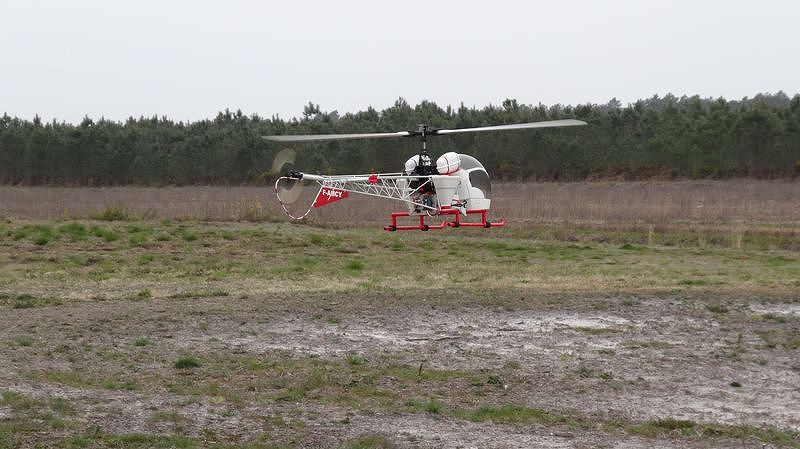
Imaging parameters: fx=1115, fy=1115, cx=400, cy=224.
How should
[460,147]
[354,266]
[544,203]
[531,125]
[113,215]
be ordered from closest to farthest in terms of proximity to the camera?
[531,125] < [354,266] < [113,215] < [544,203] < [460,147]

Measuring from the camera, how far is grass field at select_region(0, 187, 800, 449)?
10305mm

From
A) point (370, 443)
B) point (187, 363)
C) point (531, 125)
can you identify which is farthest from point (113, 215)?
point (370, 443)

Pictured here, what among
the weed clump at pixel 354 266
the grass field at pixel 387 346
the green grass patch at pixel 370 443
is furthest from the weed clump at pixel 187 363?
the weed clump at pixel 354 266

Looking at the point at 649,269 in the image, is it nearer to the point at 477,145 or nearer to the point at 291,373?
the point at 291,373

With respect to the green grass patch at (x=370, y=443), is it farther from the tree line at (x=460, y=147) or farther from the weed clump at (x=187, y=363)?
the tree line at (x=460, y=147)

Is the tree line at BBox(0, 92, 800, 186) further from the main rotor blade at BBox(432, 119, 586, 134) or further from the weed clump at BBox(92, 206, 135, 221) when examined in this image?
the main rotor blade at BBox(432, 119, 586, 134)

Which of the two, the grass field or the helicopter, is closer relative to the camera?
the grass field

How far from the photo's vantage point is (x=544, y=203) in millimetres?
37438

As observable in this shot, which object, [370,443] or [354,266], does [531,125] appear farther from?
[370,443]

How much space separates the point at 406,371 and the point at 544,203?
2511 centimetres

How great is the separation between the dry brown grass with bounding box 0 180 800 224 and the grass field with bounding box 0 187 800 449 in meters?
7.58

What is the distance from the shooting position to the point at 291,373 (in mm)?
12641

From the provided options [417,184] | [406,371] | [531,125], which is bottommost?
[406,371]

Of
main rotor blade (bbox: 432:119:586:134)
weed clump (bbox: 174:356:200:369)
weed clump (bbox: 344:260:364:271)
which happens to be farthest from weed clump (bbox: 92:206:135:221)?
weed clump (bbox: 174:356:200:369)
